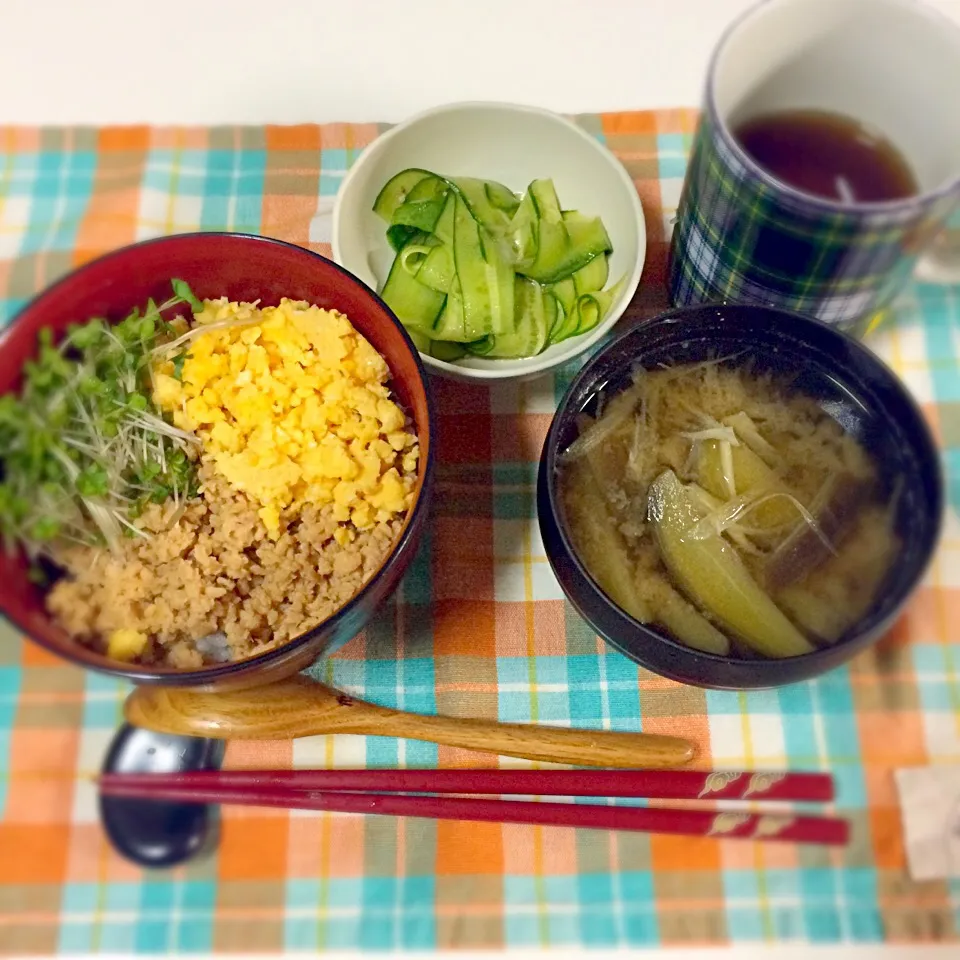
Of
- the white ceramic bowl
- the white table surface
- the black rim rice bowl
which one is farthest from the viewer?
the white table surface

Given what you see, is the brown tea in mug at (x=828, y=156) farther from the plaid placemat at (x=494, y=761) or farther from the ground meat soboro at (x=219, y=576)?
the ground meat soboro at (x=219, y=576)

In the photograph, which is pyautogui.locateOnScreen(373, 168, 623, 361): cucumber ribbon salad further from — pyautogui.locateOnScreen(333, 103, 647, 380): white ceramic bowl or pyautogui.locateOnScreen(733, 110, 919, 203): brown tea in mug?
pyautogui.locateOnScreen(733, 110, 919, 203): brown tea in mug

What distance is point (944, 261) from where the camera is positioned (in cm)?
84

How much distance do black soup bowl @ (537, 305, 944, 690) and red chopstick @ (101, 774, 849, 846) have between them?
0.13 meters

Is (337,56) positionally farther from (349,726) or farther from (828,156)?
(349,726)

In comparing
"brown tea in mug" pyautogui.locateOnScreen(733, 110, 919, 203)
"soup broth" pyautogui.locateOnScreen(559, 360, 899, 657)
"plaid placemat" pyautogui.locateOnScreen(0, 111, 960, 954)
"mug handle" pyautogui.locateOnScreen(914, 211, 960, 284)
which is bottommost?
"plaid placemat" pyautogui.locateOnScreen(0, 111, 960, 954)

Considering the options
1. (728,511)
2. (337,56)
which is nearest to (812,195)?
(728,511)

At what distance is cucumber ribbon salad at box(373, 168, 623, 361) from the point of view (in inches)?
31.9

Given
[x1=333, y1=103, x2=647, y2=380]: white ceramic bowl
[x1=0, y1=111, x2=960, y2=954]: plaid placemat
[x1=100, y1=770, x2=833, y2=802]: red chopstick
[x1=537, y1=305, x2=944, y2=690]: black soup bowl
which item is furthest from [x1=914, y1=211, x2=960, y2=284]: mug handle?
[x1=100, y1=770, x2=833, y2=802]: red chopstick

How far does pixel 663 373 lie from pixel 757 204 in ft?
0.53

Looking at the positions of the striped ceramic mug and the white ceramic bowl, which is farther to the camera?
the white ceramic bowl

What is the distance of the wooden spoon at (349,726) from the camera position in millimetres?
729

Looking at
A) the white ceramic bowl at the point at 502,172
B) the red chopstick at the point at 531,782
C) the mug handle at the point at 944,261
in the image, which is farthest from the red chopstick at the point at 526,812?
the mug handle at the point at 944,261

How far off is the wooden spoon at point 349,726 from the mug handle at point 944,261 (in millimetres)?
505
